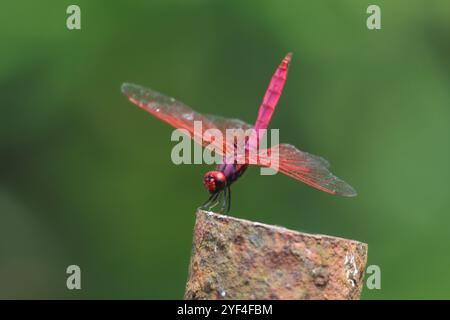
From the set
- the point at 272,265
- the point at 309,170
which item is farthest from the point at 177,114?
the point at 272,265

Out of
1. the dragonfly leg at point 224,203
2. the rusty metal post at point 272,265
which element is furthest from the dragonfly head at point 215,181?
the rusty metal post at point 272,265

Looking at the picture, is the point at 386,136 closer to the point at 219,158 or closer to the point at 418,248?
the point at 418,248

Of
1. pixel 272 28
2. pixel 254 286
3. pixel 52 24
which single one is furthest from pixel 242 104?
pixel 254 286

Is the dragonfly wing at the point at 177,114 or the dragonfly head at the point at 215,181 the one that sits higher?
the dragonfly wing at the point at 177,114

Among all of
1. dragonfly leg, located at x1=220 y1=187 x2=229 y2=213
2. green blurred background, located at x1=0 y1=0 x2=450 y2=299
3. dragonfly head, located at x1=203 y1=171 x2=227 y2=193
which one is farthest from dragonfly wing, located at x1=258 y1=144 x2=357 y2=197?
green blurred background, located at x1=0 y1=0 x2=450 y2=299

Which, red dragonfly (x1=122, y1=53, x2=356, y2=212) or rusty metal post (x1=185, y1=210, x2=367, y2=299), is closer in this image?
rusty metal post (x1=185, y1=210, x2=367, y2=299)

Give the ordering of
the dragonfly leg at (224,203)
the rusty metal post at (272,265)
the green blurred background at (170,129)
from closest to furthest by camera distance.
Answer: the rusty metal post at (272,265) → the dragonfly leg at (224,203) → the green blurred background at (170,129)

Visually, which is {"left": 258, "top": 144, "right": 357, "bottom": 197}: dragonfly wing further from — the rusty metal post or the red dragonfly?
the rusty metal post

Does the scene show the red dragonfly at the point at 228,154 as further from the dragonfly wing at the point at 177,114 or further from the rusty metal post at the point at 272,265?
the rusty metal post at the point at 272,265
